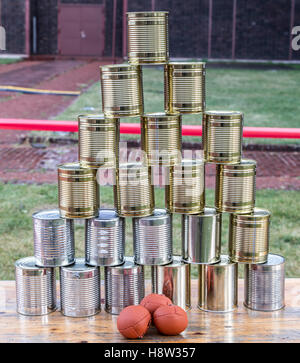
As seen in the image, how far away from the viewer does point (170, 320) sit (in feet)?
9.87

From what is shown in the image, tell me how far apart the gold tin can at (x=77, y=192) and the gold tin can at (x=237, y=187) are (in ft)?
2.25

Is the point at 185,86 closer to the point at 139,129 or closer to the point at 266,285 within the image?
the point at 139,129

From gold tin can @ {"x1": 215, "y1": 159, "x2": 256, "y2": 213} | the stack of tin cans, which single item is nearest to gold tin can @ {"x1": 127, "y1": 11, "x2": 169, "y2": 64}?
the stack of tin cans

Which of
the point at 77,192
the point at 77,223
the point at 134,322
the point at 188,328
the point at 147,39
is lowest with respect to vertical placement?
the point at 77,223

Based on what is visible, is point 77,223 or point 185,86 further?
point 77,223

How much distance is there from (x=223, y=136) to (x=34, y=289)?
1278 mm

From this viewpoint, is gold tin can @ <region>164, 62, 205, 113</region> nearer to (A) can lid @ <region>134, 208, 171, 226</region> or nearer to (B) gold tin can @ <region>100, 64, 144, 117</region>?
(B) gold tin can @ <region>100, 64, 144, 117</region>

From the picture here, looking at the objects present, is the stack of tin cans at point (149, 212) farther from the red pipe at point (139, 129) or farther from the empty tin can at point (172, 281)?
the red pipe at point (139, 129)

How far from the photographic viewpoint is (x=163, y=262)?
10.9 ft

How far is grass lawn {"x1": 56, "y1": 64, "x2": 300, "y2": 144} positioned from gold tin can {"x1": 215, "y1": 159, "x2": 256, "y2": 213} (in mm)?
7182

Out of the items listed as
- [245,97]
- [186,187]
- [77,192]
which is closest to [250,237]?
[186,187]

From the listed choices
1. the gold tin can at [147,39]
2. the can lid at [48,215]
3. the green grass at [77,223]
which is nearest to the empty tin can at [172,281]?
the can lid at [48,215]

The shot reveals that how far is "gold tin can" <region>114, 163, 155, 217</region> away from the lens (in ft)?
10.7
